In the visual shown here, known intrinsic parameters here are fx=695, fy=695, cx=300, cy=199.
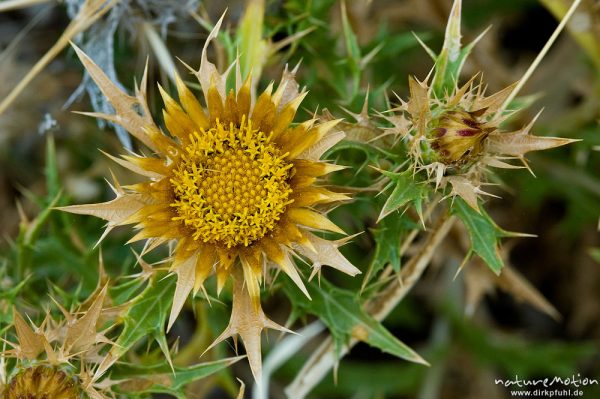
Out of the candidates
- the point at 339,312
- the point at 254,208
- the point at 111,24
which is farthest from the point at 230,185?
the point at 111,24

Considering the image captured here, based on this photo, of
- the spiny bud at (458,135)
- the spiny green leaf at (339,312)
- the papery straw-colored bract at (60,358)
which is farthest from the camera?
the spiny green leaf at (339,312)

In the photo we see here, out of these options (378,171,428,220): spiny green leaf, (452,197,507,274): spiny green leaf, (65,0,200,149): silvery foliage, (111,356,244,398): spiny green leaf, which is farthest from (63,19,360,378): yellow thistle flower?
(65,0,200,149): silvery foliage

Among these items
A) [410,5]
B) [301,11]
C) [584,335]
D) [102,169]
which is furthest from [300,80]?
[584,335]

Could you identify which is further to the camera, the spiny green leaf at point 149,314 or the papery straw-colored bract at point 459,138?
the spiny green leaf at point 149,314

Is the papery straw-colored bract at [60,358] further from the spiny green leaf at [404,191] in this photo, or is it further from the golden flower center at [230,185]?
the spiny green leaf at [404,191]

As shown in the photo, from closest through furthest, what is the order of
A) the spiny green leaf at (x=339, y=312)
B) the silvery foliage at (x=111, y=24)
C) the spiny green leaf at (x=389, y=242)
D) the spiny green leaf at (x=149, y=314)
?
the spiny green leaf at (x=149, y=314) → the spiny green leaf at (x=389, y=242) → the spiny green leaf at (x=339, y=312) → the silvery foliage at (x=111, y=24)

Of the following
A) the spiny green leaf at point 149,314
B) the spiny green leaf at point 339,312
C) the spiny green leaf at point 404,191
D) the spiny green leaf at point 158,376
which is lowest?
the spiny green leaf at point 158,376

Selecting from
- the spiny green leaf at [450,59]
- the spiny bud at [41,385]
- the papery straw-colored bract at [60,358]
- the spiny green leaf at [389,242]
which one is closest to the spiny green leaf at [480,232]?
the spiny green leaf at [389,242]
